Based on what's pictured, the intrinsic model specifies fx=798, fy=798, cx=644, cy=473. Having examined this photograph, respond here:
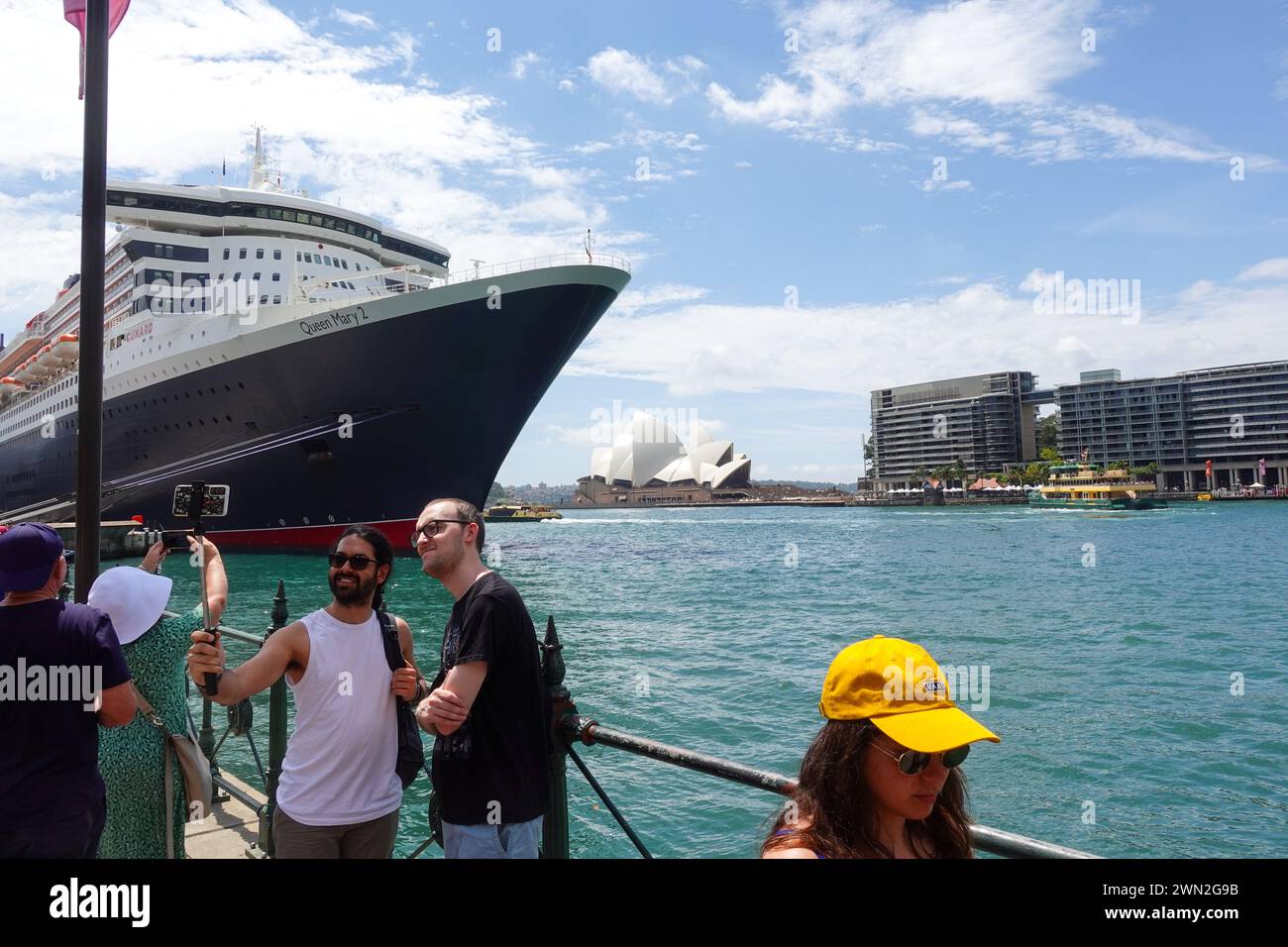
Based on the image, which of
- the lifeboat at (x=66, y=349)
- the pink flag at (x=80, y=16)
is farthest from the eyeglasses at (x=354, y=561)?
the lifeboat at (x=66, y=349)

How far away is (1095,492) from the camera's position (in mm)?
97125

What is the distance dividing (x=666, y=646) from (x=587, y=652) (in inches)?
72.4

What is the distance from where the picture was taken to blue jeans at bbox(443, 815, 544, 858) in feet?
8.81

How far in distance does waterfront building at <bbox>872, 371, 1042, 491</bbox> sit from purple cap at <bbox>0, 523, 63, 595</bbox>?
6674 inches

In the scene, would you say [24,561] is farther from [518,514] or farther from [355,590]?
[518,514]

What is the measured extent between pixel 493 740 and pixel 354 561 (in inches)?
33.0

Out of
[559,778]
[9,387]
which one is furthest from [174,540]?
[9,387]

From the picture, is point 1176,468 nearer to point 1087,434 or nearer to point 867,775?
point 1087,434

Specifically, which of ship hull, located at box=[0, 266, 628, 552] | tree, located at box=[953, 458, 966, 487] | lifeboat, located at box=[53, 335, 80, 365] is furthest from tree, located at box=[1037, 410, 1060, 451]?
lifeboat, located at box=[53, 335, 80, 365]

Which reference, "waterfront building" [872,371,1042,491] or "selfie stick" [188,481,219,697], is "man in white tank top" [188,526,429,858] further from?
"waterfront building" [872,371,1042,491]

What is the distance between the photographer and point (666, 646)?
17.7 metres

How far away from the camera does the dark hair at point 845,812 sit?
5.47 ft

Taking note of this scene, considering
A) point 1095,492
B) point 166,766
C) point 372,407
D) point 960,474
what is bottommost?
point 166,766

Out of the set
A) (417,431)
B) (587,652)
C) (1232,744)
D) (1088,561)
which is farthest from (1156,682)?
(1088,561)
